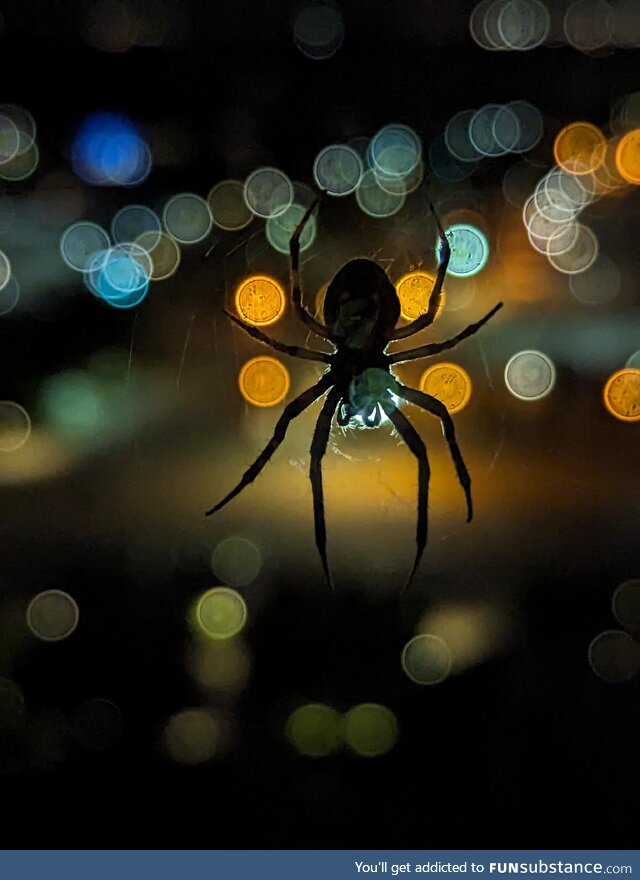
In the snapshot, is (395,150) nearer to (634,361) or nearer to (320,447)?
(320,447)

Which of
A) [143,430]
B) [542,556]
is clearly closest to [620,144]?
[542,556]

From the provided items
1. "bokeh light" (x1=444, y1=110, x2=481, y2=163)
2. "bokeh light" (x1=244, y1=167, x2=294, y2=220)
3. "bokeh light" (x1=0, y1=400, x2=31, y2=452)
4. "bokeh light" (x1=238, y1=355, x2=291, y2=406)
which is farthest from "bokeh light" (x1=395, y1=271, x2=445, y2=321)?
"bokeh light" (x1=0, y1=400, x2=31, y2=452)

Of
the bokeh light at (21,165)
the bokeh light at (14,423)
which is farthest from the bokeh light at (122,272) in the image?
the bokeh light at (14,423)

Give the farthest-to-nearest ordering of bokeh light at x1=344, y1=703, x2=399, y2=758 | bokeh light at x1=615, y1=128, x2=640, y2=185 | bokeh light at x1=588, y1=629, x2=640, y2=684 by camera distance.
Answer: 1. bokeh light at x1=615, y1=128, x2=640, y2=185
2. bokeh light at x1=588, y1=629, x2=640, y2=684
3. bokeh light at x1=344, y1=703, x2=399, y2=758

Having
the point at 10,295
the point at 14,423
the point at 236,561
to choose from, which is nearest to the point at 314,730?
the point at 236,561

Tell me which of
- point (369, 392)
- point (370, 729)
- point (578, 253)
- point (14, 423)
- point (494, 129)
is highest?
point (494, 129)

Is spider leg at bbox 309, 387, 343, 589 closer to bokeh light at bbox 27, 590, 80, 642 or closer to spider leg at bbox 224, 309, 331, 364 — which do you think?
spider leg at bbox 224, 309, 331, 364
